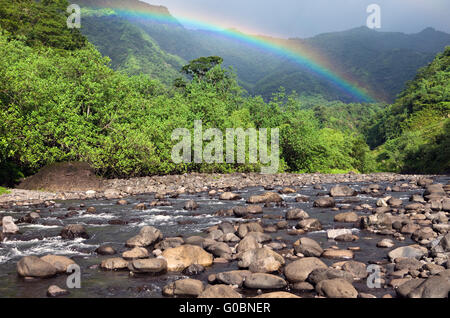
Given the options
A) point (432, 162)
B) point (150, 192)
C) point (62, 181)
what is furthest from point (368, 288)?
point (432, 162)

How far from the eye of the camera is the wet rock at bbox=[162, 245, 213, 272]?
39.2ft

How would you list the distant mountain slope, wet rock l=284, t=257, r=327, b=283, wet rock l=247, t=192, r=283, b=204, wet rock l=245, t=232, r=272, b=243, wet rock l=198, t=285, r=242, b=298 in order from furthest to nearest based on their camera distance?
the distant mountain slope
wet rock l=247, t=192, r=283, b=204
wet rock l=245, t=232, r=272, b=243
wet rock l=284, t=257, r=327, b=283
wet rock l=198, t=285, r=242, b=298

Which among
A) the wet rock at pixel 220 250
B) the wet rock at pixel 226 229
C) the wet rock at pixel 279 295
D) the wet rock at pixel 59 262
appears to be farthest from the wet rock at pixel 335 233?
the wet rock at pixel 59 262

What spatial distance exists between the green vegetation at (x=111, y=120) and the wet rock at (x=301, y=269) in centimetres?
2569

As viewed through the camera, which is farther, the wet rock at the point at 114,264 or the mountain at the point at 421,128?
the mountain at the point at 421,128

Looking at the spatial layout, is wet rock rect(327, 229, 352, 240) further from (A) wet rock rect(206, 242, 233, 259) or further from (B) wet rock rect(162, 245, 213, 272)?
(B) wet rock rect(162, 245, 213, 272)

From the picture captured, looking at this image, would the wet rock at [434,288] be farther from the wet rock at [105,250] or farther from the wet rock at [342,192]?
the wet rock at [342,192]

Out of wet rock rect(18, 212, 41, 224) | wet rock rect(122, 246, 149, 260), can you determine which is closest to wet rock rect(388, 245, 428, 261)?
wet rock rect(122, 246, 149, 260)

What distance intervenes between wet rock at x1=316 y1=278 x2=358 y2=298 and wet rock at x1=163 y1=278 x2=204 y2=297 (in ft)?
10.3

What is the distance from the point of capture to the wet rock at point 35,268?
11.0 m

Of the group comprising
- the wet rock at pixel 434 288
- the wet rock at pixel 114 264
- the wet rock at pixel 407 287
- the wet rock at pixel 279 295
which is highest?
the wet rock at pixel 434 288

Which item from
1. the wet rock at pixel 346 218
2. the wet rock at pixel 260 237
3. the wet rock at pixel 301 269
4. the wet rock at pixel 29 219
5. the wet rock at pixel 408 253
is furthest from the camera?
the wet rock at pixel 29 219

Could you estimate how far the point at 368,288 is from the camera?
10.1m

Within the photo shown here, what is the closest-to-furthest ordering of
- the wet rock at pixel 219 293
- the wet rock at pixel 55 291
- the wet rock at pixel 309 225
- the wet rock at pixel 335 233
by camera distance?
the wet rock at pixel 219 293
the wet rock at pixel 55 291
the wet rock at pixel 335 233
the wet rock at pixel 309 225
